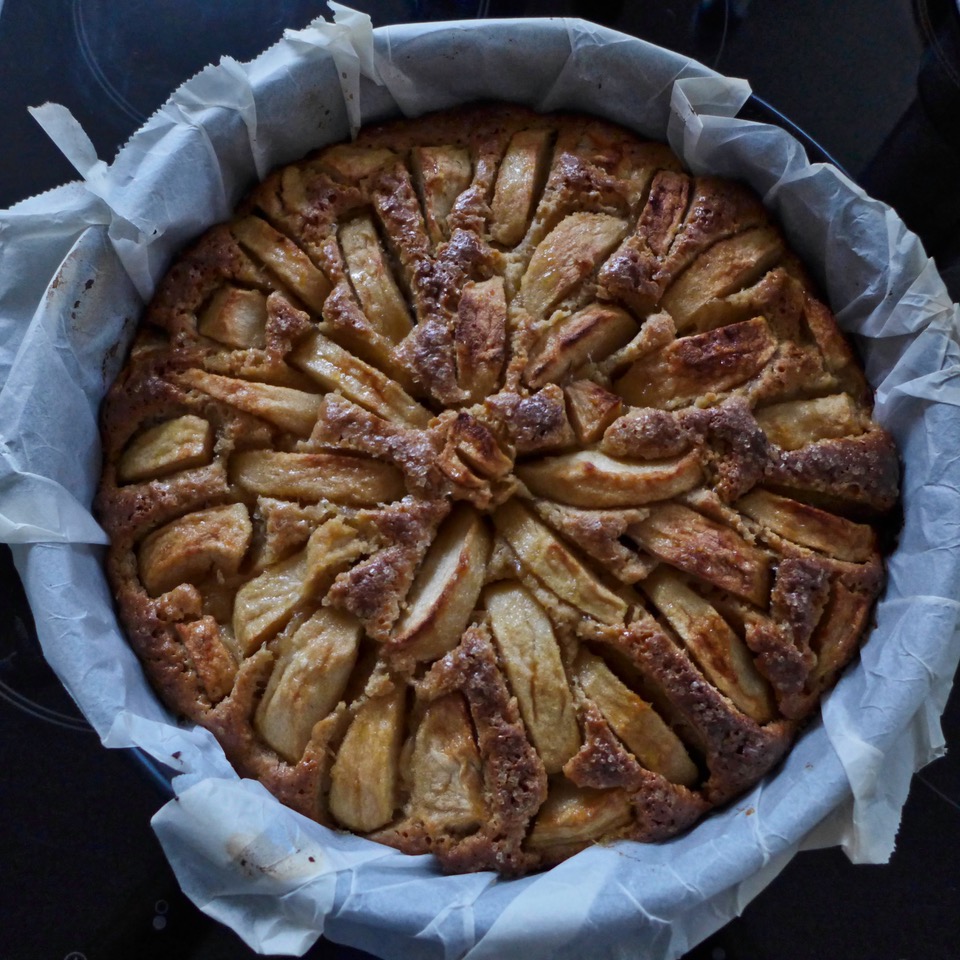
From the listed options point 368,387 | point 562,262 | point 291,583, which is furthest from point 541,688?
point 562,262

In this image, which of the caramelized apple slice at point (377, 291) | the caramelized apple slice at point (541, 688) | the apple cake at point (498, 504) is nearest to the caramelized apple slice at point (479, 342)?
the apple cake at point (498, 504)

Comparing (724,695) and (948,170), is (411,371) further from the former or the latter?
(948,170)

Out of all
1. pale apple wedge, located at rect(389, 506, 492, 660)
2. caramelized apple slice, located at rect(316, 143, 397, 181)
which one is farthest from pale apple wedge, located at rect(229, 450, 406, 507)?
caramelized apple slice, located at rect(316, 143, 397, 181)

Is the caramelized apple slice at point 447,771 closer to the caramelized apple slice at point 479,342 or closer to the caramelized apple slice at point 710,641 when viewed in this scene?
the caramelized apple slice at point 710,641

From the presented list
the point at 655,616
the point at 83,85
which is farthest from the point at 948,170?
the point at 83,85

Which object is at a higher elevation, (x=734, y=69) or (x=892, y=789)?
(x=734, y=69)

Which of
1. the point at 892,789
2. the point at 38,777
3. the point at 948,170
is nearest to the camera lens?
the point at 892,789

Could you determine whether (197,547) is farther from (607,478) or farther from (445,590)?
(607,478)
